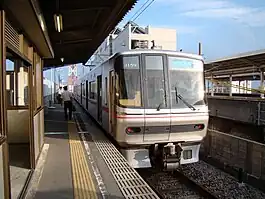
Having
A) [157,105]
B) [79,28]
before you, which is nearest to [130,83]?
[157,105]

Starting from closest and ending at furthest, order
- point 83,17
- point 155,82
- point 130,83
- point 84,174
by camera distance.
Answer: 1. point 84,174
2. point 130,83
3. point 155,82
4. point 83,17

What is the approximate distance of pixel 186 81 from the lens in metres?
6.80

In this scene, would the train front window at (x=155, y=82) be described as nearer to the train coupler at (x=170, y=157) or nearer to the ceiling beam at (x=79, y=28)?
the train coupler at (x=170, y=157)

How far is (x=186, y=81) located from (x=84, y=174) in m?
3.23

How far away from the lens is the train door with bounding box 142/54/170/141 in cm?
642

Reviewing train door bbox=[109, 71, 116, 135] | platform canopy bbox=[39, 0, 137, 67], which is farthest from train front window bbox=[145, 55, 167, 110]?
platform canopy bbox=[39, 0, 137, 67]

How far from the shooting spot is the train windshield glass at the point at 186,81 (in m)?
6.70

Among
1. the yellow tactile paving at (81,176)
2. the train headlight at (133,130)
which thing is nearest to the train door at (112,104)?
the train headlight at (133,130)

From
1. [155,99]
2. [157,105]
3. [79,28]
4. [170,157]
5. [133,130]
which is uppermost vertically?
[79,28]

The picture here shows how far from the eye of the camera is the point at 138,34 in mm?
40219

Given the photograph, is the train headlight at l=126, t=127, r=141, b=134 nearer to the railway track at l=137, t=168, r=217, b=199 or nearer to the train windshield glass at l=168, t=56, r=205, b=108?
the train windshield glass at l=168, t=56, r=205, b=108

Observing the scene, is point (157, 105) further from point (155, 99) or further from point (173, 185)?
point (173, 185)

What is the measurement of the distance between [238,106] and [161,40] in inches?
1186

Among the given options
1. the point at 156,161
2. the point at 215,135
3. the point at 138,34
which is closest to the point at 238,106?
the point at 215,135
